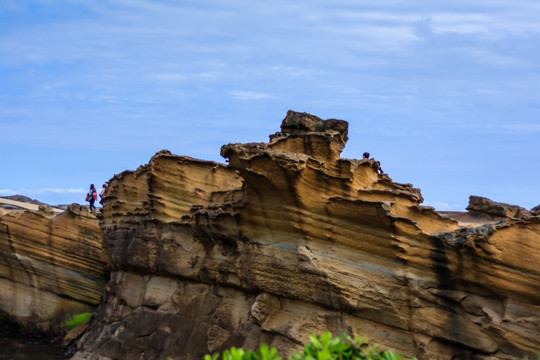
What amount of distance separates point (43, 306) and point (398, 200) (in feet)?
64.2

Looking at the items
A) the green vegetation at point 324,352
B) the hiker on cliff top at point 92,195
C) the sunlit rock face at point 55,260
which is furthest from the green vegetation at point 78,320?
the green vegetation at point 324,352

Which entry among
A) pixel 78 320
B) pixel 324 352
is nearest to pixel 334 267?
pixel 324 352

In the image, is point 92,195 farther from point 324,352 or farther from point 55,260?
point 324,352

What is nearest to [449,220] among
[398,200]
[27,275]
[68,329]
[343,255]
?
[398,200]

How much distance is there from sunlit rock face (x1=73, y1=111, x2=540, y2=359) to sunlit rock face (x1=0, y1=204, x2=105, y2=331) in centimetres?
871

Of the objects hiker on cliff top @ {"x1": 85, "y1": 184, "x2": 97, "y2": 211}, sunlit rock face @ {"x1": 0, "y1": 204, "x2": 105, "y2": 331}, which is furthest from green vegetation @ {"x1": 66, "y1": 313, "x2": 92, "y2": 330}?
hiker on cliff top @ {"x1": 85, "y1": 184, "x2": 97, "y2": 211}

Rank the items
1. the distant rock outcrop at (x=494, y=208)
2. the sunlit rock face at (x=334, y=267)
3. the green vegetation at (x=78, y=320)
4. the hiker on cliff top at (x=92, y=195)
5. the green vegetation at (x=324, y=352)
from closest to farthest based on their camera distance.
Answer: the green vegetation at (x=324, y=352), the sunlit rock face at (x=334, y=267), the distant rock outcrop at (x=494, y=208), the green vegetation at (x=78, y=320), the hiker on cliff top at (x=92, y=195)

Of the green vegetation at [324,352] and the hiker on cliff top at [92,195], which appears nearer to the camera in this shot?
the green vegetation at [324,352]

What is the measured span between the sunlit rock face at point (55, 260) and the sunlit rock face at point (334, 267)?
28.6 feet

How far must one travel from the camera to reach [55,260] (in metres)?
31.9

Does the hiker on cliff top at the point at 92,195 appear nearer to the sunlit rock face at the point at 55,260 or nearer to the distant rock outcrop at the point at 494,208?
the sunlit rock face at the point at 55,260

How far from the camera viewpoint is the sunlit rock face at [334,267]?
645 inches

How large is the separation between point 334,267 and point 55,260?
17.2 meters

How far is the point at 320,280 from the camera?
18234mm
